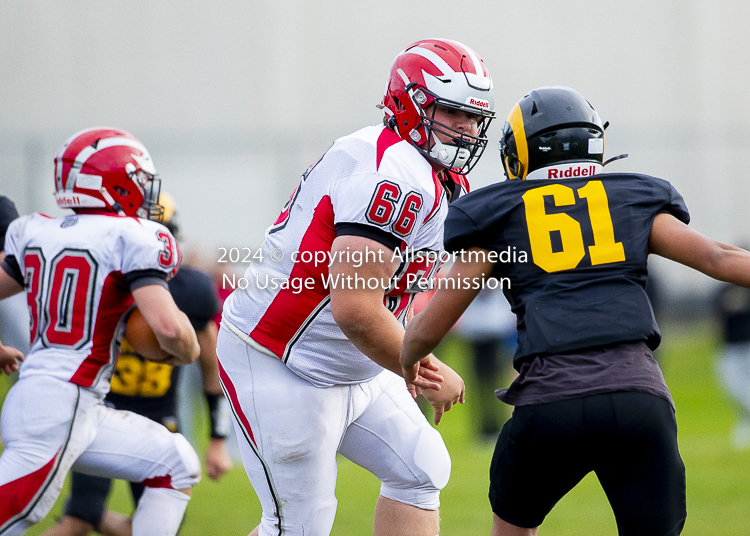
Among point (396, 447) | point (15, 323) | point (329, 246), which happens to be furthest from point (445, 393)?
point (15, 323)

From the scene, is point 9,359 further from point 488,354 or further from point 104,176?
point 488,354

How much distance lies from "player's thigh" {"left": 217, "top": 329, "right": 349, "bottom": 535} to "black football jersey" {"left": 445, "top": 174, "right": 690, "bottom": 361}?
77 centimetres

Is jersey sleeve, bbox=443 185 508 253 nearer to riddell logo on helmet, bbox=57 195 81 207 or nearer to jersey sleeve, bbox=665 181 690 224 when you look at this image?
jersey sleeve, bbox=665 181 690 224

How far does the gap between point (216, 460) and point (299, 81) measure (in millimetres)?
9515

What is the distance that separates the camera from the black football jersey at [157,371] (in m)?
3.88

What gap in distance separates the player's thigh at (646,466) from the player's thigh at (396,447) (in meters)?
0.81

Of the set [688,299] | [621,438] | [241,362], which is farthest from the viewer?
[688,299]

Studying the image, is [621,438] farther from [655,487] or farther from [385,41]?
[385,41]

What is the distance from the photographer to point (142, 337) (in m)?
3.11

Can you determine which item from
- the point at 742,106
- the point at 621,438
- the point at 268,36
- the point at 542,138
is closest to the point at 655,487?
the point at 621,438

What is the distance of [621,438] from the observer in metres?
2.09

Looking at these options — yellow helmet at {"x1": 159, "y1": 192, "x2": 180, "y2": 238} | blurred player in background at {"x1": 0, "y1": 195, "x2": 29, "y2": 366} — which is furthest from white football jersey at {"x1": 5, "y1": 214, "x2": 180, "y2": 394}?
blurred player in background at {"x1": 0, "y1": 195, "x2": 29, "y2": 366}

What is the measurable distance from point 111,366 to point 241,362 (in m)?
0.74

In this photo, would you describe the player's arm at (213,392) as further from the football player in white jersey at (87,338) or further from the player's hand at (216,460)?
the football player in white jersey at (87,338)
